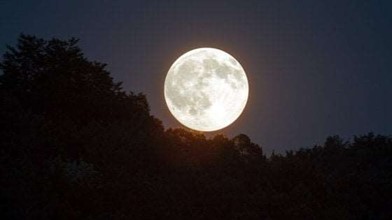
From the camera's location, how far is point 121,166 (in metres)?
31.8

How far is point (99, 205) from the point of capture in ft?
83.4

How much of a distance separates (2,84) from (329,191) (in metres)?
23.8

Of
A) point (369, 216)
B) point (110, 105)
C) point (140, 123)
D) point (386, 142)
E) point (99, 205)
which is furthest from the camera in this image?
point (386, 142)

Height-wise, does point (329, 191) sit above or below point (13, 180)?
above

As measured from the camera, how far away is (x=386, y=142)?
61.3 metres

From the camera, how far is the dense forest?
25500mm

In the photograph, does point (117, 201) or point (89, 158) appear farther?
point (89, 158)

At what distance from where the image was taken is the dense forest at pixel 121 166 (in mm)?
25500

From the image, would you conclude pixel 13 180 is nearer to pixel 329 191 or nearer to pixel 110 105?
pixel 329 191

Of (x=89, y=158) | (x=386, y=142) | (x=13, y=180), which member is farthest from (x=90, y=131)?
(x=386, y=142)

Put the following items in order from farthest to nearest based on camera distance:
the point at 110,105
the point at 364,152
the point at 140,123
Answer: the point at 364,152, the point at 110,105, the point at 140,123

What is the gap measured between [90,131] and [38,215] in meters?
15.6

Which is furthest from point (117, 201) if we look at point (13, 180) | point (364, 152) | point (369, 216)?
point (364, 152)

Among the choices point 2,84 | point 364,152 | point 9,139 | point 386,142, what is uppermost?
point 386,142
